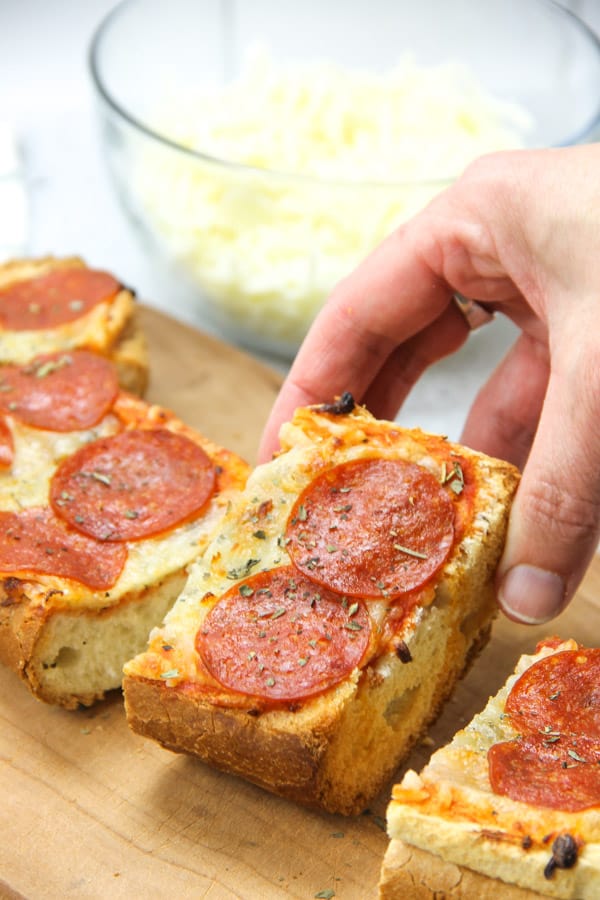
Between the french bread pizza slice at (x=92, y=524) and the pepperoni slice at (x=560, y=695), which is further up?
the pepperoni slice at (x=560, y=695)

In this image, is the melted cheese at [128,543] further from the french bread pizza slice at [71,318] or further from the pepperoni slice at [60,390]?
the french bread pizza slice at [71,318]

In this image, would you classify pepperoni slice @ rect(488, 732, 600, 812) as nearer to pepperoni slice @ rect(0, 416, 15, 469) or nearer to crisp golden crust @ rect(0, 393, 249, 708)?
crisp golden crust @ rect(0, 393, 249, 708)

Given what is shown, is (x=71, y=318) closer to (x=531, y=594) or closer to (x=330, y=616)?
(x=330, y=616)

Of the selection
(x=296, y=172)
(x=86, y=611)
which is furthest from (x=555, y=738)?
(x=296, y=172)

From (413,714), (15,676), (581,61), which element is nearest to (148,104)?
(581,61)

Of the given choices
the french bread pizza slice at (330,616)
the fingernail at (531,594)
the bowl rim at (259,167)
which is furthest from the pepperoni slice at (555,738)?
the bowl rim at (259,167)
